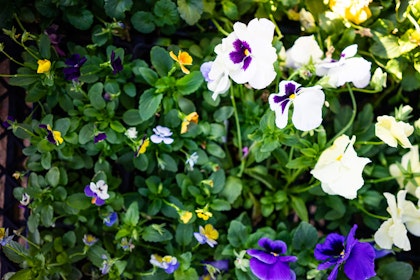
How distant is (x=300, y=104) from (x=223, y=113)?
0.30 meters

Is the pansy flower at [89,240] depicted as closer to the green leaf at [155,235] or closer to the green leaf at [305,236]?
the green leaf at [155,235]

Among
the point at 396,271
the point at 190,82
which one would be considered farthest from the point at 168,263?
the point at 396,271

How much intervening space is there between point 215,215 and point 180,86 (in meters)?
0.31

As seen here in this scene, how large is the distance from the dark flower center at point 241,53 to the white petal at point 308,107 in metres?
0.12

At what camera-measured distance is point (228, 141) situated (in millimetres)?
1247

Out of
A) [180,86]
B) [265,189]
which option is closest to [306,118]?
[180,86]

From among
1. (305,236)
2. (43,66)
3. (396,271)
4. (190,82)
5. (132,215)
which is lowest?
(396,271)

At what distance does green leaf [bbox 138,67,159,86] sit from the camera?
1.05 m

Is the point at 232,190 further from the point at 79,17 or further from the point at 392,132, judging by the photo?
the point at 79,17

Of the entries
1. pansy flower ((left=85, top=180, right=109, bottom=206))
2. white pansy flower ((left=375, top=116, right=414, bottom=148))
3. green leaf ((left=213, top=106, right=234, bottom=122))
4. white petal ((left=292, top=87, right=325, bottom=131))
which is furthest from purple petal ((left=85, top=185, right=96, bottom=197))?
white pansy flower ((left=375, top=116, right=414, bottom=148))

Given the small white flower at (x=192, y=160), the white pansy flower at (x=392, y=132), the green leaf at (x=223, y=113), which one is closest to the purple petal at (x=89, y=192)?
the small white flower at (x=192, y=160)

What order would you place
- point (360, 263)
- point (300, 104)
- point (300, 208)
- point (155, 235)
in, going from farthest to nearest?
1. point (300, 208)
2. point (155, 235)
3. point (360, 263)
4. point (300, 104)

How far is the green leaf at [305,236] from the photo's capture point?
108cm

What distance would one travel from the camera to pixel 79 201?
1.04m
